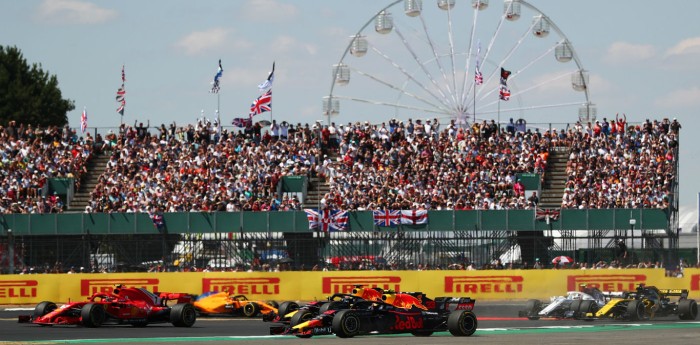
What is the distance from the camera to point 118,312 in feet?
100.0

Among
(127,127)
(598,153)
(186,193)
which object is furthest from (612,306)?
(127,127)

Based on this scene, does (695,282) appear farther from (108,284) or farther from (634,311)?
(108,284)

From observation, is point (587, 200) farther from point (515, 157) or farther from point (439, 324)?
point (439, 324)

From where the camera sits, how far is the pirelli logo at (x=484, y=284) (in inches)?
1697

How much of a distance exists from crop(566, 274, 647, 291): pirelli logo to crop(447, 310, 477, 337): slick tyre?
1601cm

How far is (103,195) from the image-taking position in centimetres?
5238

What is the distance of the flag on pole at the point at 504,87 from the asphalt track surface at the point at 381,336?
26458 mm

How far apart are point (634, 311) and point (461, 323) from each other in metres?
7.57

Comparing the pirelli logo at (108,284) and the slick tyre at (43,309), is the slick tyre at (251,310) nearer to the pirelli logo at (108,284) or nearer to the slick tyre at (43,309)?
the slick tyre at (43,309)

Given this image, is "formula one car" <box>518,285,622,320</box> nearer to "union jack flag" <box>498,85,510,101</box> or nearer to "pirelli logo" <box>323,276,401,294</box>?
"pirelli logo" <box>323,276,401,294</box>

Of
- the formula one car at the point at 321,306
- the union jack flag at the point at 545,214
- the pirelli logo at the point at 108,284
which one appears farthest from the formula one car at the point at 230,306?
the union jack flag at the point at 545,214

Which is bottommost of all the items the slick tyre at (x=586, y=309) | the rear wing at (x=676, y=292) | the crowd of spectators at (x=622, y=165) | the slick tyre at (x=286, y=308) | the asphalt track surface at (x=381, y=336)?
the asphalt track surface at (x=381, y=336)

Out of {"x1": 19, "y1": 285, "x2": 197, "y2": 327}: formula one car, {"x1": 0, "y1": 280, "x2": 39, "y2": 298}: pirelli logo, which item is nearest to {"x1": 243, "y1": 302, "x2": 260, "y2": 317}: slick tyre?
{"x1": 19, "y1": 285, "x2": 197, "y2": 327}: formula one car

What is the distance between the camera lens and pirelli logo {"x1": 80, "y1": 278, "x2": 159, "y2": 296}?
4231 cm
